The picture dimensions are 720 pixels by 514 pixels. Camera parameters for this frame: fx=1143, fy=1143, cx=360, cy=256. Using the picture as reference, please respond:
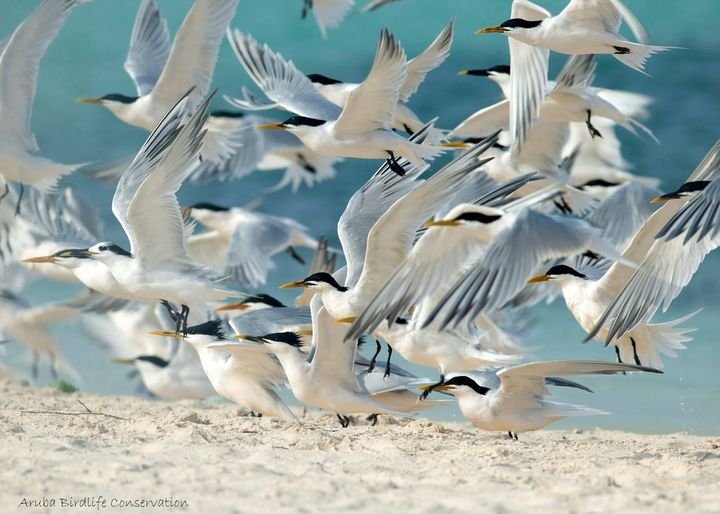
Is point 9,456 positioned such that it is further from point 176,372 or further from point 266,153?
point 266,153

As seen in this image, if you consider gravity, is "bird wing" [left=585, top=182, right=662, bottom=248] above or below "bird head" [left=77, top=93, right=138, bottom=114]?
below

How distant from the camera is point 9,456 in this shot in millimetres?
4312

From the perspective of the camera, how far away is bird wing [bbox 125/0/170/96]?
777 centimetres

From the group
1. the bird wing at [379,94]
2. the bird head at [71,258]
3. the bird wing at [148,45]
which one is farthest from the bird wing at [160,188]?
the bird wing at [148,45]

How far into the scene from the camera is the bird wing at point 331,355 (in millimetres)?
5367

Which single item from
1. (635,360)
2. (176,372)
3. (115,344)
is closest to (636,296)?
(635,360)

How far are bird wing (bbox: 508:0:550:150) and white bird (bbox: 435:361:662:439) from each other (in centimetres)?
144

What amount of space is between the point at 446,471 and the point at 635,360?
192 cm

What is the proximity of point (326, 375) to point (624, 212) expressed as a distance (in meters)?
2.81

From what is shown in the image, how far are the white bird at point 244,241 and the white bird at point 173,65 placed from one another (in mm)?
586

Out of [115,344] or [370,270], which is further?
[115,344]

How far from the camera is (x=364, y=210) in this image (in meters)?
5.53

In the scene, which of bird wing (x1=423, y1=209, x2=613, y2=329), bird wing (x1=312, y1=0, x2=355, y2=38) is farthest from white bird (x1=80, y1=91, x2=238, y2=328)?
bird wing (x1=312, y1=0, x2=355, y2=38)

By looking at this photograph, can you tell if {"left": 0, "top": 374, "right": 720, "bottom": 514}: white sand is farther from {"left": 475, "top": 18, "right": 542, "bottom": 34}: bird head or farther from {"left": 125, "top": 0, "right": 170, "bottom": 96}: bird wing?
{"left": 125, "top": 0, "right": 170, "bottom": 96}: bird wing
